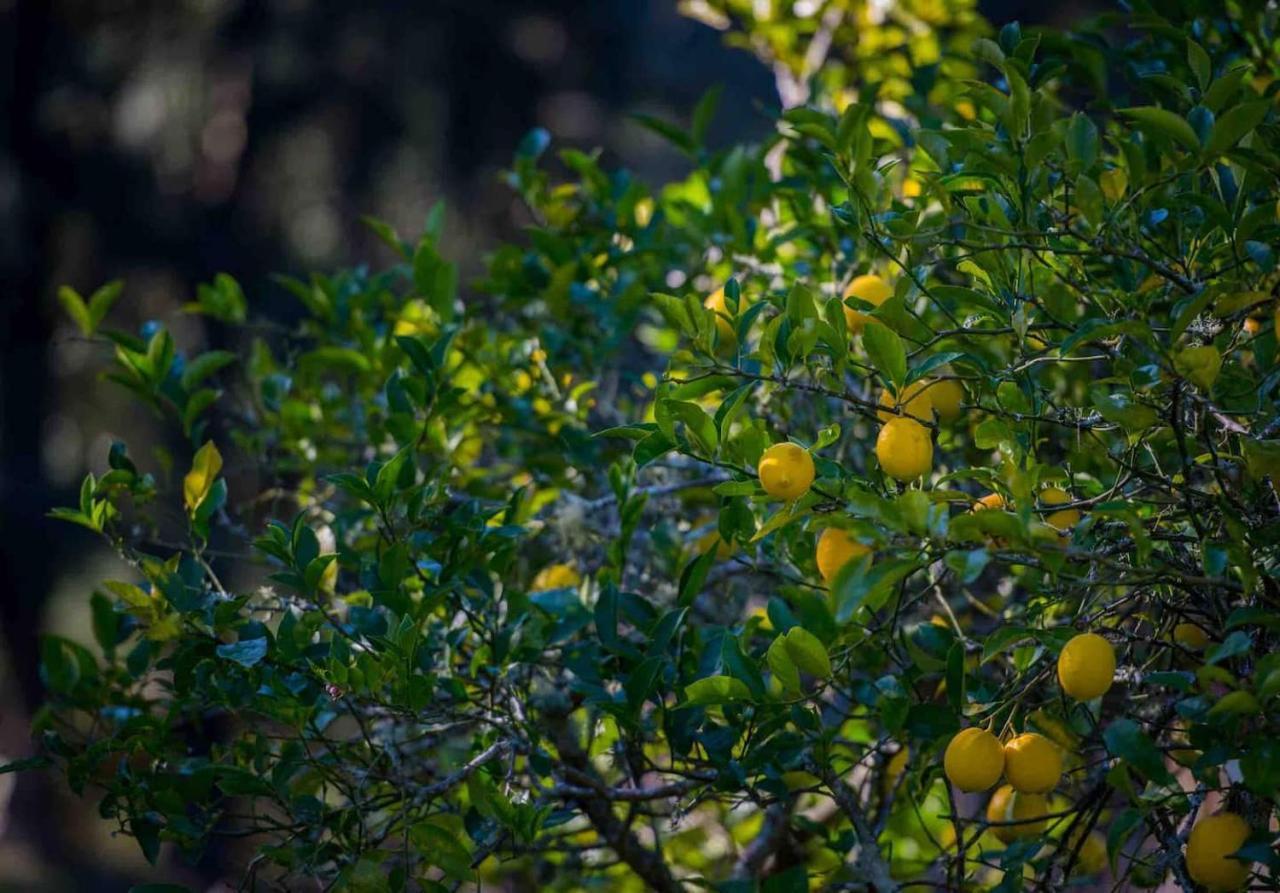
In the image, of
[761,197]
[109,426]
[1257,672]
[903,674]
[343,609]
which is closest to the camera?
[1257,672]

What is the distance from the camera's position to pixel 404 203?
3.71 meters

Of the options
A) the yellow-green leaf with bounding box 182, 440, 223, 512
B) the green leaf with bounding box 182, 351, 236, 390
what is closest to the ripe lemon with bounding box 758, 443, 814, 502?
the yellow-green leaf with bounding box 182, 440, 223, 512

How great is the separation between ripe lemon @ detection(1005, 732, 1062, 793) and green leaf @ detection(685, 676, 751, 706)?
163 mm

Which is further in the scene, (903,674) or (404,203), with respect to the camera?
(404,203)

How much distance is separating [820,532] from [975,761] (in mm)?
213

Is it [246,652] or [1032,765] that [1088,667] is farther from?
[246,652]

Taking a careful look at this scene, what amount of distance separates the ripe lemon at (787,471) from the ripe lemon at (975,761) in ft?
0.62

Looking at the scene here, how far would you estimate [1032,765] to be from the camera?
2.36 ft

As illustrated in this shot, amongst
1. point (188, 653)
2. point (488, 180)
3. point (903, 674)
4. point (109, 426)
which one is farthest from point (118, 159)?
point (903, 674)

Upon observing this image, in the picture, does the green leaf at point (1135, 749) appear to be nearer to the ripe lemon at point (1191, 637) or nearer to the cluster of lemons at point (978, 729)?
the cluster of lemons at point (978, 729)

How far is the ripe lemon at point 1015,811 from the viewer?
0.95 m

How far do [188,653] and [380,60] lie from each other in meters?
3.24

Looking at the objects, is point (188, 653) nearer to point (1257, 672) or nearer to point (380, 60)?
point (1257, 672)

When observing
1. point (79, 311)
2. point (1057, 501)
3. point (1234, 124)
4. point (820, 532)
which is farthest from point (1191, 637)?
point (79, 311)
